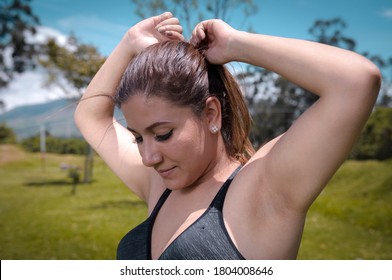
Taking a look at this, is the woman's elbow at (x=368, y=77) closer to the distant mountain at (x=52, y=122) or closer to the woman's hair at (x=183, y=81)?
the woman's hair at (x=183, y=81)

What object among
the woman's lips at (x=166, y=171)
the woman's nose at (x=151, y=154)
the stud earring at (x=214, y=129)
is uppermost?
the stud earring at (x=214, y=129)

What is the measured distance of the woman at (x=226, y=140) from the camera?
4.15ft

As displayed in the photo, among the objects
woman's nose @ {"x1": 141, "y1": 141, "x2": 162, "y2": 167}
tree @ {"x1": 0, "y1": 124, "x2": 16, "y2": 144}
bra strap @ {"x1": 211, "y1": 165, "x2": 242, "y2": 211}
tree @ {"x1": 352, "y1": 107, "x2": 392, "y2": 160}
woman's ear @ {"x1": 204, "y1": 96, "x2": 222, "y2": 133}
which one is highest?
woman's ear @ {"x1": 204, "y1": 96, "x2": 222, "y2": 133}

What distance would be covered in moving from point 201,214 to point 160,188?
0.40 metres

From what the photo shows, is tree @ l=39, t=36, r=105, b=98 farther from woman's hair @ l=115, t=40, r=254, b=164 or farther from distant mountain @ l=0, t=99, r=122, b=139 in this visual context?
woman's hair @ l=115, t=40, r=254, b=164

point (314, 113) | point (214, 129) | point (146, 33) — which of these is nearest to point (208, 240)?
point (214, 129)

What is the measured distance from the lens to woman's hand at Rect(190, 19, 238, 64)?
4.99 ft

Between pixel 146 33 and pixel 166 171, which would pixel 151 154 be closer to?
pixel 166 171

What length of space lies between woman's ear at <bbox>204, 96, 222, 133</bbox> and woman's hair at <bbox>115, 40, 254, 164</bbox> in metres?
0.02

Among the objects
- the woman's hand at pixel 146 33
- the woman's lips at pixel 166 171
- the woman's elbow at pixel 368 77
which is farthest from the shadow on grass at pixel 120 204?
the woman's elbow at pixel 368 77

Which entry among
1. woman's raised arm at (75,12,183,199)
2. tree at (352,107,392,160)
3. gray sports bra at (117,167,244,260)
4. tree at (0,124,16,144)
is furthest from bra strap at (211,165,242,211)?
tree at (0,124,16,144)

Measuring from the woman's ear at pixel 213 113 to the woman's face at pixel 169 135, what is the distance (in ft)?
0.05

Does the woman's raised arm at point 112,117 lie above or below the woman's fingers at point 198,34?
below

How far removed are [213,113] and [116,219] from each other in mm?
10739
